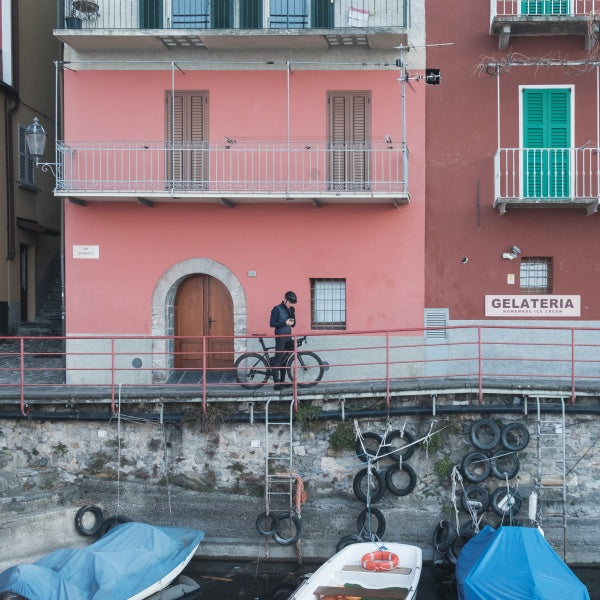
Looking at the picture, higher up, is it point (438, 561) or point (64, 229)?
point (64, 229)

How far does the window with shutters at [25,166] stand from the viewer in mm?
20688

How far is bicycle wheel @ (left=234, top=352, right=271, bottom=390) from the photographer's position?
48.6 ft

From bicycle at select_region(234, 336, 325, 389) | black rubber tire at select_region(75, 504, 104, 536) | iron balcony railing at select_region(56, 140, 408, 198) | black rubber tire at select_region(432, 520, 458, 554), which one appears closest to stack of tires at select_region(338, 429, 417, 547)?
black rubber tire at select_region(432, 520, 458, 554)

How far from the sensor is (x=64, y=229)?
17.1 meters

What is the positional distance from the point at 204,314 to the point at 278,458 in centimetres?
460

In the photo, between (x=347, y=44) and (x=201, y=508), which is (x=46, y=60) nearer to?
(x=347, y=44)

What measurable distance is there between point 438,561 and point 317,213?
7.19 meters

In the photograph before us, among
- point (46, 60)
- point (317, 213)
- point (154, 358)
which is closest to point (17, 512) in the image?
point (154, 358)

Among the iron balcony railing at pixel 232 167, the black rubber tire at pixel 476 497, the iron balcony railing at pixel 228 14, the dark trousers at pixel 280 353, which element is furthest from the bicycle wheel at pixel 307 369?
the iron balcony railing at pixel 228 14

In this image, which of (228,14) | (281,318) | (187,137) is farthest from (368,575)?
(228,14)

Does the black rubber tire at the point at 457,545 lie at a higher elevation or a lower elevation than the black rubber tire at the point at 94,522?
lower

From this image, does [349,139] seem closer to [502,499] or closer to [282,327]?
[282,327]

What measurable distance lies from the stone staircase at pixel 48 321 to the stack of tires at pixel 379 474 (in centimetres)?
921

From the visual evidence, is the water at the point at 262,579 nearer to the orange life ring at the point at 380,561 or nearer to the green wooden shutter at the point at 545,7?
the orange life ring at the point at 380,561
